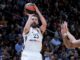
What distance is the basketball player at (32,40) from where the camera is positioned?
6.46 m

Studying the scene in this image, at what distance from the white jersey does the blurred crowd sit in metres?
3.82

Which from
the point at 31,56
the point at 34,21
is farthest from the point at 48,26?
the point at 31,56

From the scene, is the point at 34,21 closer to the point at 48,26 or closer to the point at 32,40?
the point at 32,40

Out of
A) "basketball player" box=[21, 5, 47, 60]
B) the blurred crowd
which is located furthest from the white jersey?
the blurred crowd

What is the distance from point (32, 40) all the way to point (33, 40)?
0.02m

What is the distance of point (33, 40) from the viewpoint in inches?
258

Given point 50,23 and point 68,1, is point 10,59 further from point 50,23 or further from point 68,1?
point 68,1

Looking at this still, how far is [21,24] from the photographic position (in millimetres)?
13781

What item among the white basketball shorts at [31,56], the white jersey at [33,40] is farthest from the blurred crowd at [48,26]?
the white basketball shorts at [31,56]

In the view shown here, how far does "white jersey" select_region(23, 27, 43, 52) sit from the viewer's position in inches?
256

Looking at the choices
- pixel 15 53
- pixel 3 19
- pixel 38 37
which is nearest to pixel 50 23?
pixel 3 19

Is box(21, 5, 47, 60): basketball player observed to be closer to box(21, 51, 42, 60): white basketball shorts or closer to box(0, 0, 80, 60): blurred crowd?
box(21, 51, 42, 60): white basketball shorts

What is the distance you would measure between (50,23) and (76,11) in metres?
2.00

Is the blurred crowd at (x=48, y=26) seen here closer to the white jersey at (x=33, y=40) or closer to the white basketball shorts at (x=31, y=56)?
the white jersey at (x=33, y=40)
